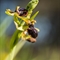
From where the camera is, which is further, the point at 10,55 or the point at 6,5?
the point at 6,5

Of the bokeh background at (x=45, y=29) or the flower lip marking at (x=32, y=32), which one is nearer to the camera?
the flower lip marking at (x=32, y=32)

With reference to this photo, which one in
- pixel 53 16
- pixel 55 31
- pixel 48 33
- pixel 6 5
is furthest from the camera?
pixel 53 16

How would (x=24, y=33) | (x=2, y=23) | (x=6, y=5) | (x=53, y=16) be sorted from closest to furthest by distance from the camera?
(x=24, y=33) < (x=2, y=23) < (x=6, y=5) < (x=53, y=16)

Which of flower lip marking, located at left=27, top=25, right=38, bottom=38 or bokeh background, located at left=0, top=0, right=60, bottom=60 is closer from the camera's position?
flower lip marking, located at left=27, top=25, right=38, bottom=38

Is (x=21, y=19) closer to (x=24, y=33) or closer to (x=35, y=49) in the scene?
(x=24, y=33)

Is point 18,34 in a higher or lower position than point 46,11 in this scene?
lower

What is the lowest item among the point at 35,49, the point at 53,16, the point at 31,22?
the point at 35,49

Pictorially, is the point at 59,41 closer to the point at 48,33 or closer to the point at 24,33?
the point at 48,33

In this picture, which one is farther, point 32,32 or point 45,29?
point 45,29

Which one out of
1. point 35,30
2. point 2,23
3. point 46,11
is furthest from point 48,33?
point 35,30
